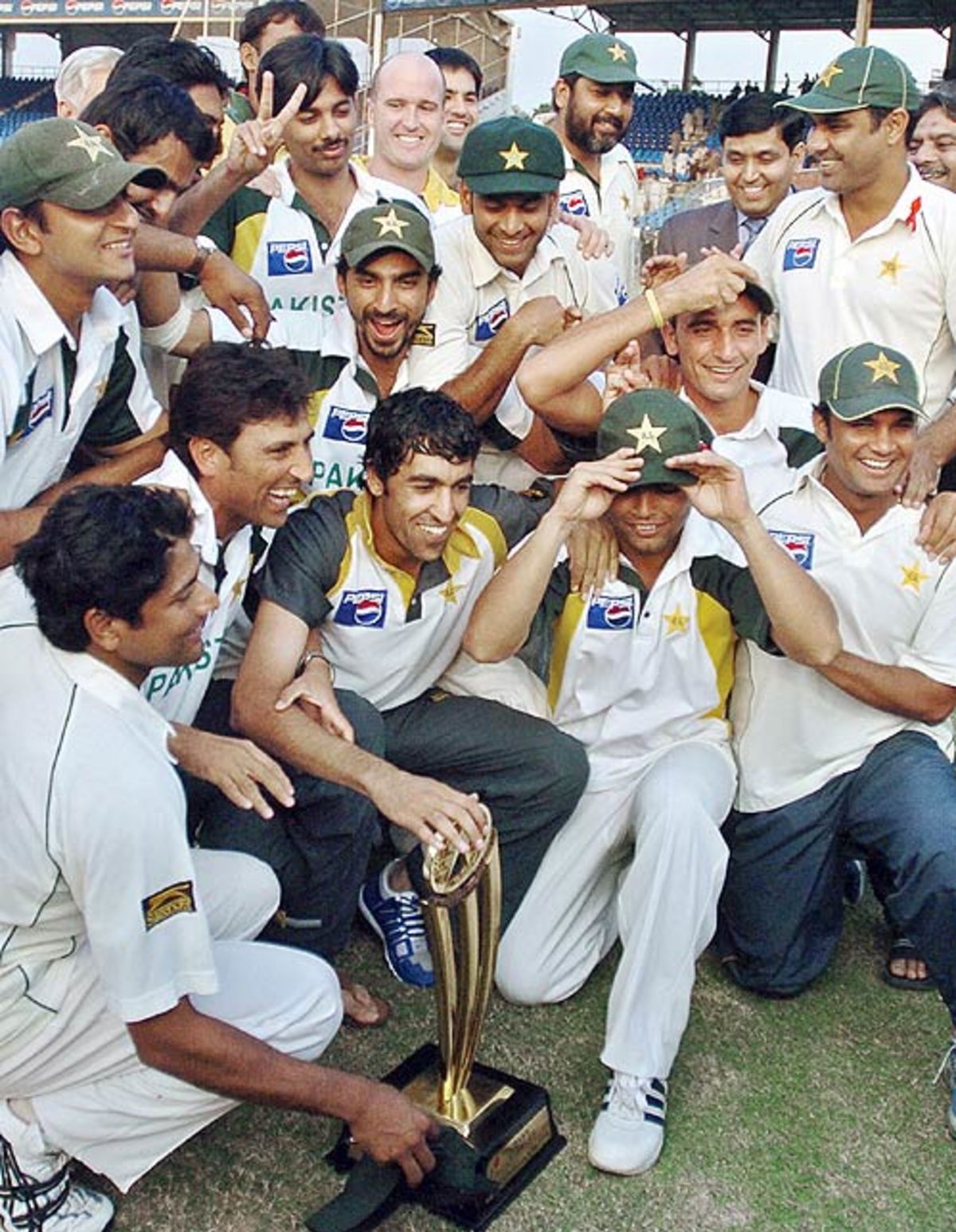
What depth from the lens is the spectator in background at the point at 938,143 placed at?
5.54m

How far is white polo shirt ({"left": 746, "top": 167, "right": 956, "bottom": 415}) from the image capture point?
13.8 ft

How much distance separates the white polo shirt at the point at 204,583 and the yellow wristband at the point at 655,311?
123 centimetres

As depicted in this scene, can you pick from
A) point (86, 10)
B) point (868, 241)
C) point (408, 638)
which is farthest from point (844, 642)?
point (86, 10)

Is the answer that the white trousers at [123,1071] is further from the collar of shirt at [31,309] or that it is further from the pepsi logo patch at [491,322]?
the pepsi logo patch at [491,322]

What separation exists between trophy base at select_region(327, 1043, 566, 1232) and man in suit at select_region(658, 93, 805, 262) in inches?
132

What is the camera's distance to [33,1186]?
263cm

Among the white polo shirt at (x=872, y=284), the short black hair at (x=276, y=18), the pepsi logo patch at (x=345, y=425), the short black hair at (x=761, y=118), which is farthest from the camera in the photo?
the short black hair at (x=276, y=18)

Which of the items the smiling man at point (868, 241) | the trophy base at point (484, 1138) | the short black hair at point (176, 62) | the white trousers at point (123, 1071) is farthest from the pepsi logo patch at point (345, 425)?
the trophy base at point (484, 1138)

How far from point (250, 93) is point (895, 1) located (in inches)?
976

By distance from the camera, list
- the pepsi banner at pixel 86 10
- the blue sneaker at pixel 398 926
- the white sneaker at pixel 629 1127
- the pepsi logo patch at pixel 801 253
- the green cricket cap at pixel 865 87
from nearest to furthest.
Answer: the white sneaker at pixel 629 1127 < the blue sneaker at pixel 398 926 < the green cricket cap at pixel 865 87 < the pepsi logo patch at pixel 801 253 < the pepsi banner at pixel 86 10

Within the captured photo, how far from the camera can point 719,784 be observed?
3494 mm

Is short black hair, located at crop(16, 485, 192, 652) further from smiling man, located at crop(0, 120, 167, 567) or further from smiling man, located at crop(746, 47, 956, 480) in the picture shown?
smiling man, located at crop(746, 47, 956, 480)

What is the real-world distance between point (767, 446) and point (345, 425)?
1228 millimetres

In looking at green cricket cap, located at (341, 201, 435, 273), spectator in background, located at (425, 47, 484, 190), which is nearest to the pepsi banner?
spectator in background, located at (425, 47, 484, 190)
